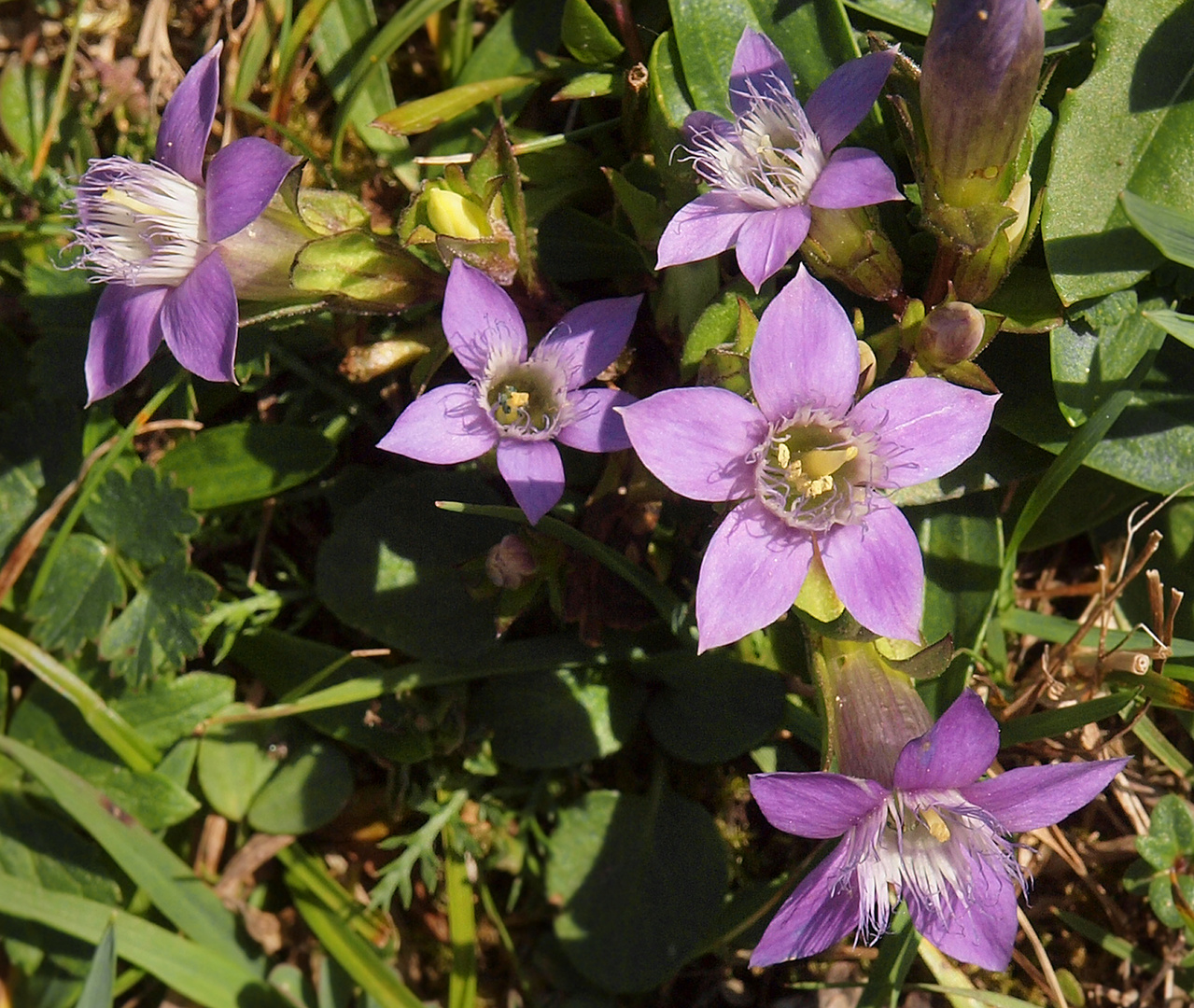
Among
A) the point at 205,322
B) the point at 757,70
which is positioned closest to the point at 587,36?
the point at 757,70

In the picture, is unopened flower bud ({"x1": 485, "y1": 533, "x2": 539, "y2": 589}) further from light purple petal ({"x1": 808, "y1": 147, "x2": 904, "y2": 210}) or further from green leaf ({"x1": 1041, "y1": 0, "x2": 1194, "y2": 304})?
green leaf ({"x1": 1041, "y1": 0, "x2": 1194, "y2": 304})

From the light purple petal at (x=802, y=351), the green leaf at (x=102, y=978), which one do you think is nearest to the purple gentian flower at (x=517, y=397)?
the light purple petal at (x=802, y=351)

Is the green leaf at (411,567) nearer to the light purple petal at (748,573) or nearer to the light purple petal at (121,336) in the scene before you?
the light purple petal at (121,336)

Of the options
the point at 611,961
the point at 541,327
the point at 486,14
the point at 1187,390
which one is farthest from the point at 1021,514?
the point at 486,14

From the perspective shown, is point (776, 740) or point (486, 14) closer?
point (776, 740)

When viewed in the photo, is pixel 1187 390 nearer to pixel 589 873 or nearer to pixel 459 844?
pixel 589 873
